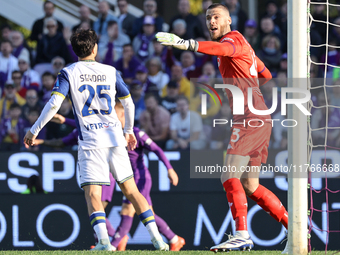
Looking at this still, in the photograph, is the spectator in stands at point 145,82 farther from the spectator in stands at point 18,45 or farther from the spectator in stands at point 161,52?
the spectator in stands at point 18,45

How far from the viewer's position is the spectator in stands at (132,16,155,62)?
965 cm

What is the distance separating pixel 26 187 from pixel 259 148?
4039mm

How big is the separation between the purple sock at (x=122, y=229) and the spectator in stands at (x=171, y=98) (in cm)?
230

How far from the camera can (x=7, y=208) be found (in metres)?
7.17

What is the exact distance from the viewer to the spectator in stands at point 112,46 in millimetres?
9562

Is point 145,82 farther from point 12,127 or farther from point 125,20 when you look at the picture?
point 12,127

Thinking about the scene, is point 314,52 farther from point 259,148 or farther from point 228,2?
point 259,148

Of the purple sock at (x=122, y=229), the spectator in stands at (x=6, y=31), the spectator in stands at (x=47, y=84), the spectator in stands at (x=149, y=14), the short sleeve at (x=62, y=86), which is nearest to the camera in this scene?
the short sleeve at (x=62, y=86)

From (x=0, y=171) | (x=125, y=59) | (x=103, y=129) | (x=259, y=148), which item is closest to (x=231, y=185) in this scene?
(x=259, y=148)

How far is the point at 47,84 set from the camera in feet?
29.9

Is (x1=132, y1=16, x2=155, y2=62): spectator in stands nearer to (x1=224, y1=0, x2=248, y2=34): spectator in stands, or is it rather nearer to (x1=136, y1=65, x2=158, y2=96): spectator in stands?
(x1=136, y1=65, x2=158, y2=96): spectator in stands

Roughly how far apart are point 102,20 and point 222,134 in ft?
11.6

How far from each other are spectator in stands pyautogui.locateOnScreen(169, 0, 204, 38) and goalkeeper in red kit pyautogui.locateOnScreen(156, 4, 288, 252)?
512cm

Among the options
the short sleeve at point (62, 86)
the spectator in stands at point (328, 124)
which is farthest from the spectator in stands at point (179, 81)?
the short sleeve at point (62, 86)
